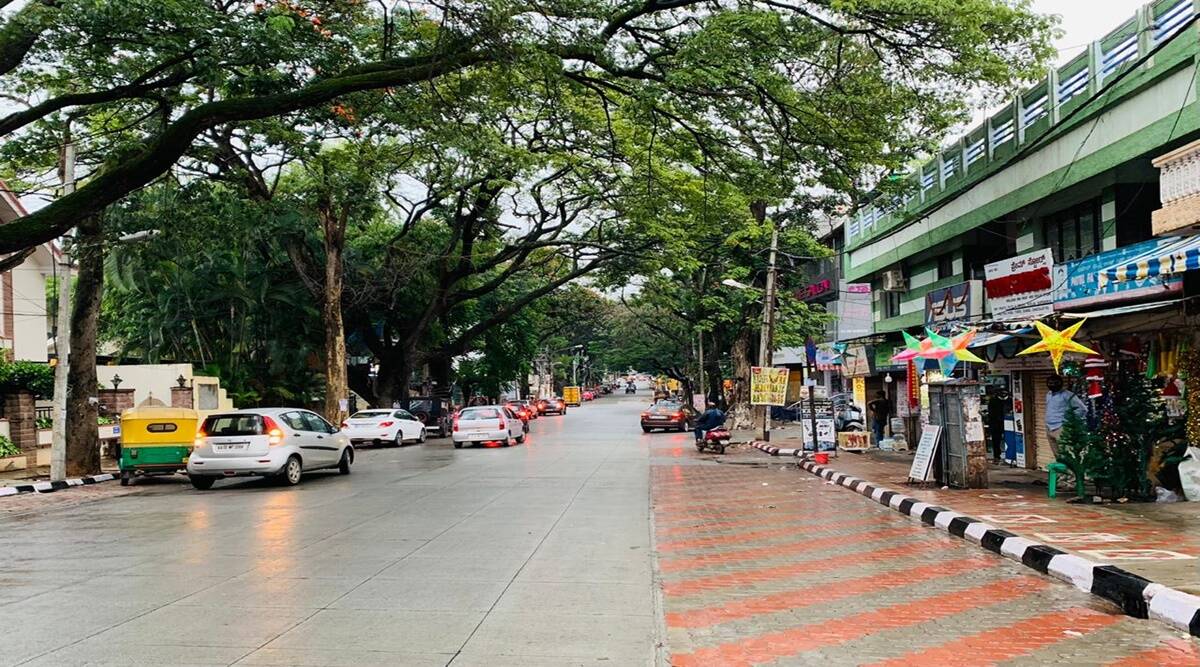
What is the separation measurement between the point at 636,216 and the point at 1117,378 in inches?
620

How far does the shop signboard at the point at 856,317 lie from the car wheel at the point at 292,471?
16193 mm

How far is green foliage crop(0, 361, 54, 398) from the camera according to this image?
21.8 m

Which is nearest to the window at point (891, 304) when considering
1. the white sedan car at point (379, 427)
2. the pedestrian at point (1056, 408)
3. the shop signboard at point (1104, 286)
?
the shop signboard at point (1104, 286)

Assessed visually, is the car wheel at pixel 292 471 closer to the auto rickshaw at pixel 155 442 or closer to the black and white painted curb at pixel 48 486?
the auto rickshaw at pixel 155 442

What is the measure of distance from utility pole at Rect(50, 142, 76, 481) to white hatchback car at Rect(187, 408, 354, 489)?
3337 mm

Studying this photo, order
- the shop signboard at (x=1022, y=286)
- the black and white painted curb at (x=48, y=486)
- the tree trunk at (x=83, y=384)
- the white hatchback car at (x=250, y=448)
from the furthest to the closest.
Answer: the tree trunk at (x=83, y=384) < the black and white painted curb at (x=48, y=486) < the white hatchback car at (x=250, y=448) < the shop signboard at (x=1022, y=286)

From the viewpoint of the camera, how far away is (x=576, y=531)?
34.3 ft

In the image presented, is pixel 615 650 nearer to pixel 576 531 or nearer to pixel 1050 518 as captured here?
pixel 576 531

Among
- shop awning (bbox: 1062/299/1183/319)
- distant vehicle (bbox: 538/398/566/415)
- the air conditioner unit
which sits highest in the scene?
the air conditioner unit

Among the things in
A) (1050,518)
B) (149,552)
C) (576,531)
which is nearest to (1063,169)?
(1050,518)

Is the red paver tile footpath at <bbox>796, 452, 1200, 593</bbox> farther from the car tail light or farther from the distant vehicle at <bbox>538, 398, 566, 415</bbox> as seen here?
the distant vehicle at <bbox>538, 398, 566, 415</bbox>

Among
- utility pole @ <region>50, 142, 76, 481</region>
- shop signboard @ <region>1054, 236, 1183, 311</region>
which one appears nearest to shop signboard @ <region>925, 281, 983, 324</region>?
shop signboard @ <region>1054, 236, 1183, 311</region>

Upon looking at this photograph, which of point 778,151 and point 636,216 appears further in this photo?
point 636,216

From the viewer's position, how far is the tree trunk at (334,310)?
1110 inches
